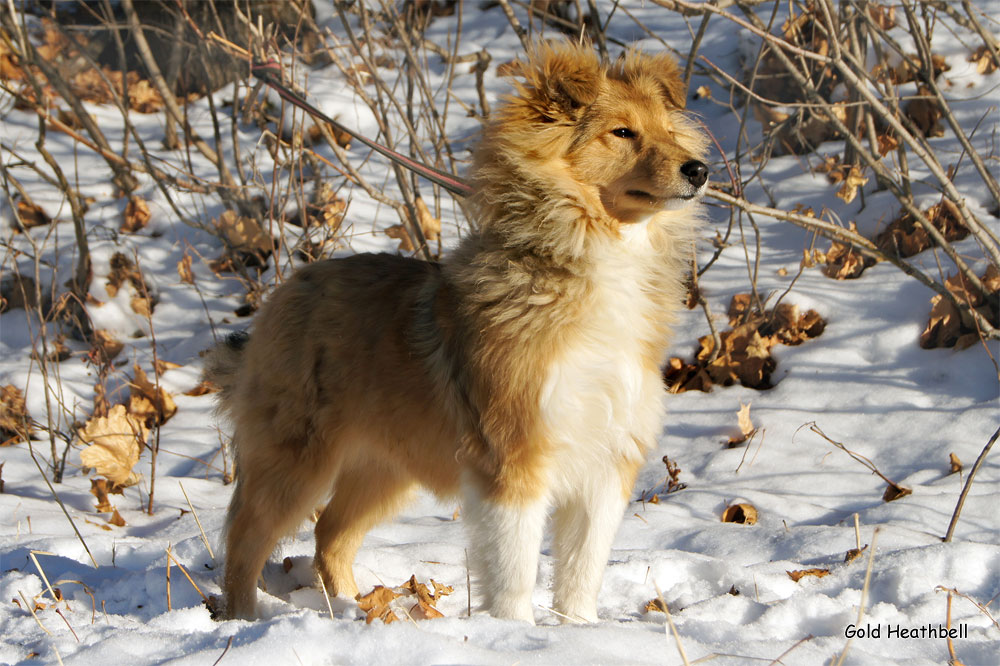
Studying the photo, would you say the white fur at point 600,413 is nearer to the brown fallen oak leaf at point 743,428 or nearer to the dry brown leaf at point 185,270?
the brown fallen oak leaf at point 743,428

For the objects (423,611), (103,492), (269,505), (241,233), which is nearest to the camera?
(423,611)

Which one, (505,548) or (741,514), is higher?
(505,548)

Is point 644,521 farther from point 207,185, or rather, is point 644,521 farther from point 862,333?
point 207,185

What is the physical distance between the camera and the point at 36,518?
15.4 ft

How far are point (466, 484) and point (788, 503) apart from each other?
2.23 metres

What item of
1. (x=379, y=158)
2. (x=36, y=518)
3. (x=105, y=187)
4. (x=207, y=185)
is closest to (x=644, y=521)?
(x=36, y=518)

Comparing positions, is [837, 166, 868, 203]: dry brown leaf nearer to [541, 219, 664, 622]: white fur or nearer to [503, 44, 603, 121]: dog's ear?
[541, 219, 664, 622]: white fur

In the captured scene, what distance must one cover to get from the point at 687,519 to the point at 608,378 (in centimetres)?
181

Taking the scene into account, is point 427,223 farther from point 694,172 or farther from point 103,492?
point 694,172

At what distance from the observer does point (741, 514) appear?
15.1 feet

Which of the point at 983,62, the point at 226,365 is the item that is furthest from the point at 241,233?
the point at 983,62

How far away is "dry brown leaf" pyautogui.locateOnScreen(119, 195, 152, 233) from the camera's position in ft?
27.1

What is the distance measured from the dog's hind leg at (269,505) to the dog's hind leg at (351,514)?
1.06ft

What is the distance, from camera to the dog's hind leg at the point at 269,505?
3.61 m
